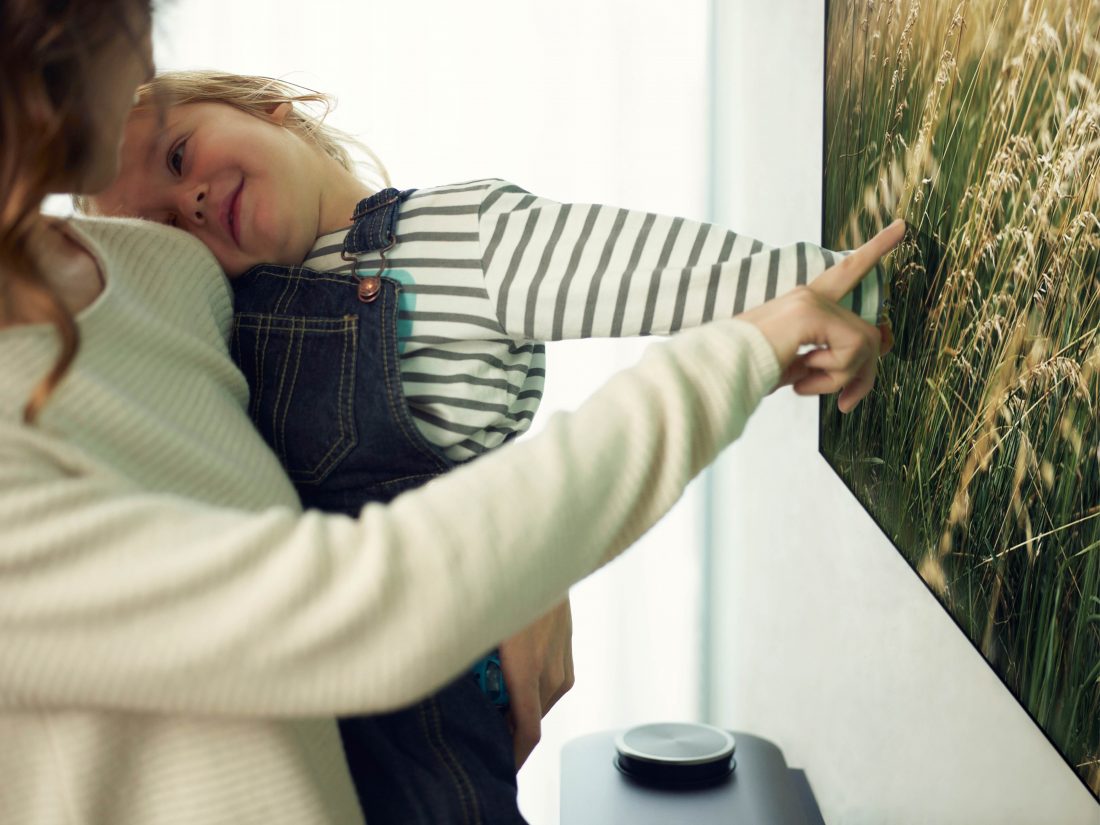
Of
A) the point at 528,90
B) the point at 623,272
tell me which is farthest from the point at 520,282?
the point at 528,90

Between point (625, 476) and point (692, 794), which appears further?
point (692, 794)

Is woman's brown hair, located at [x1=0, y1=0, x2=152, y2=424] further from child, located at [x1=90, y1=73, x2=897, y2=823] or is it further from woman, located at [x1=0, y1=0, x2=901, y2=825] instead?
child, located at [x1=90, y1=73, x2=897, y2=823]

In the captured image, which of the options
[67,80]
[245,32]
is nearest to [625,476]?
[67,80]

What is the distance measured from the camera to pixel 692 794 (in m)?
1.25

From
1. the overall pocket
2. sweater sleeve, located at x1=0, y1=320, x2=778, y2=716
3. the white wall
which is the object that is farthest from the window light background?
sweater sleeve, located at x1=0, y1=320, x2=778, y2=716

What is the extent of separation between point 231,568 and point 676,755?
0.97m

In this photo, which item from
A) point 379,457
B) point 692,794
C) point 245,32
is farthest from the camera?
point 245,32

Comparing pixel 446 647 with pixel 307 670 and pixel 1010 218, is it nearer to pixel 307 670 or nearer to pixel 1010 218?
pixel 307 670

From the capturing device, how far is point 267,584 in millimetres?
494

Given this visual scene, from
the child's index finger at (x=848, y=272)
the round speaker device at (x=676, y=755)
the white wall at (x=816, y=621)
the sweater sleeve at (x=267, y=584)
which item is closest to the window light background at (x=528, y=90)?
the white wall at (x=816, y=621)

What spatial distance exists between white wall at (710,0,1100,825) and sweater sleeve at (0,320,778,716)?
45cm

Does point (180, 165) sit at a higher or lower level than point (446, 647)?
higher

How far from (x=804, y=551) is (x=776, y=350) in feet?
3.63

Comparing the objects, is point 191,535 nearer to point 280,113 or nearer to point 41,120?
point 41,120
